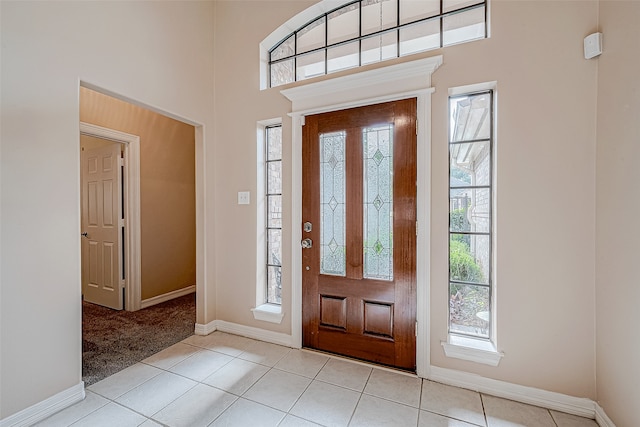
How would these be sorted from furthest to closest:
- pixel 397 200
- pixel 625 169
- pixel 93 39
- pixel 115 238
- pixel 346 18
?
pixel 115 238 → pixel 346 18 → pixel 397 200 → pixel 93 39 → pixel 625 169

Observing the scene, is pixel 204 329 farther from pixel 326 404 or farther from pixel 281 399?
pixel 326 404

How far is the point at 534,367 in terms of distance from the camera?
5.63 feet

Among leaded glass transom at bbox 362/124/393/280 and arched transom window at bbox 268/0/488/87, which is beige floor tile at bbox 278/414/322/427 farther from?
arched transom window at bbox 268/0/488/87

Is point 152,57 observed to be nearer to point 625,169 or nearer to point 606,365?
point 625,169

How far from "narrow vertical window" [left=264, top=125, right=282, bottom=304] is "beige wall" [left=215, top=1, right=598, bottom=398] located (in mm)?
1358

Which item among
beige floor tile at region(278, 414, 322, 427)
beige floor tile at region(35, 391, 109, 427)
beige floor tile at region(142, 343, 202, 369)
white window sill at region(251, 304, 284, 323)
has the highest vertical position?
white window sill at region(251, 304, 284, 323)

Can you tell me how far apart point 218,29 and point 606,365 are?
3880 millimetres

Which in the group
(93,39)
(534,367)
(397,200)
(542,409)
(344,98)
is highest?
(93,39)

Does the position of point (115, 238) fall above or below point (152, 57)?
below

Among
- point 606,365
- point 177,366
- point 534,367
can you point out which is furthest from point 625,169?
point 177,366

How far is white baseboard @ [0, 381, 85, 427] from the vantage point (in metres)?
1.48

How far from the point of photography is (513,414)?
1.62 meters

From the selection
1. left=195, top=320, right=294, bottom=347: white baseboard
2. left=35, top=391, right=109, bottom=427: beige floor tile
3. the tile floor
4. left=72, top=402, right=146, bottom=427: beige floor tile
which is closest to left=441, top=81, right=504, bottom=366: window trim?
the tile floor

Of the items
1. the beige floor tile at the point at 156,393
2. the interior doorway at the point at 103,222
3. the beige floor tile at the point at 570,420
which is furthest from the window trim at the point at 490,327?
the interior doorway at the point at 103,222
